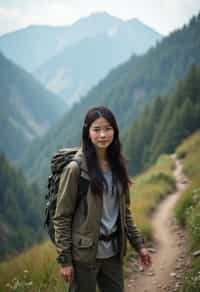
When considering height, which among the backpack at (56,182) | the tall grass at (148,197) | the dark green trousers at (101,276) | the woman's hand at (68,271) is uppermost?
the backpack at (56,182)

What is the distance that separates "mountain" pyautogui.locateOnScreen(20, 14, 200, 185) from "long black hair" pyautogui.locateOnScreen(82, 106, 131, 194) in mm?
159847

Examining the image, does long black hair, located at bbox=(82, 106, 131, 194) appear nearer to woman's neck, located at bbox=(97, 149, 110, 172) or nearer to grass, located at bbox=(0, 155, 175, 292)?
woman's neck, located at bbox=(97, 149, 110, 172)

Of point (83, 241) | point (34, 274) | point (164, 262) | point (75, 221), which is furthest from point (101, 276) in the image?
→ point (164, 262)

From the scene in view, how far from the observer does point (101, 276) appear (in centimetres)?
366

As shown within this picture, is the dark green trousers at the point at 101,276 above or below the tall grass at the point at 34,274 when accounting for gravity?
above

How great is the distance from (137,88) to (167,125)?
134 metres

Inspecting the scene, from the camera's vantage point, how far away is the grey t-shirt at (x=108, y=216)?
3.41 metres

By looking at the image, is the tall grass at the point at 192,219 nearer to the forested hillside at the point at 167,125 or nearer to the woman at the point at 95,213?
the woman at the point at 95,213

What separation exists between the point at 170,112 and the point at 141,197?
146ft

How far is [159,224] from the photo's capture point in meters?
9.38

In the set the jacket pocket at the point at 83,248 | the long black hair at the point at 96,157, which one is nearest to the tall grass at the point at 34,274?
the jacket pocket at the point at 83,248

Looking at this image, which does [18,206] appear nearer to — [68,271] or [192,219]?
[192,219]

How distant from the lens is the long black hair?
3.24 m

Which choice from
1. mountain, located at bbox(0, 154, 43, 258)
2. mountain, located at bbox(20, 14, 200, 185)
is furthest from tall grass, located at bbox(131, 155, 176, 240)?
mountain, located at bbox(20, 14, 200, 185)
